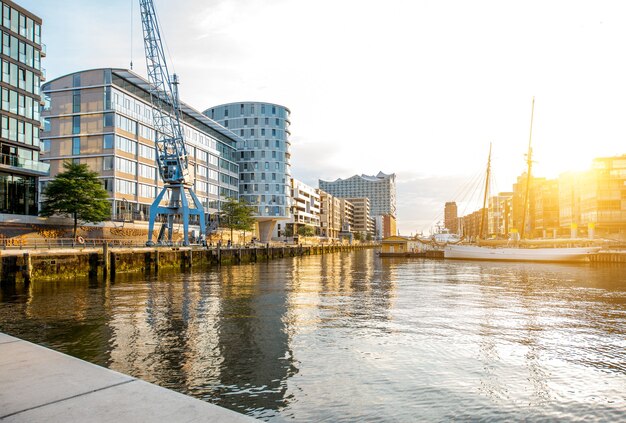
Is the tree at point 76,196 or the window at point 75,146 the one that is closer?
the tree at point 76,196

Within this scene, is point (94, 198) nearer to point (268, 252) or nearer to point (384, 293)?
point (268, 252)

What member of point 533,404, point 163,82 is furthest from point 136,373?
point 163,82

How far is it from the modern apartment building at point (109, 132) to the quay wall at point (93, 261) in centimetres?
1990

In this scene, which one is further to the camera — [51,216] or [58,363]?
[51,216]

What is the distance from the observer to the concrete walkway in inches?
204

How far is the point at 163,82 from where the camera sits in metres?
75.5

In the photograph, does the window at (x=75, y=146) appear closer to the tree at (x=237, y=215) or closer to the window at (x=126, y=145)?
the window at (x=126, y=145)

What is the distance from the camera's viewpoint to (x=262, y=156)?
423 ft

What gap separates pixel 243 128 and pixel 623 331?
120m

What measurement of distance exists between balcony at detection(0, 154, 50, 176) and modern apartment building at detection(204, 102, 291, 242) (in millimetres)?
68932

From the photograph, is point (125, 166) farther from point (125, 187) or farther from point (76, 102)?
point (76, 102)

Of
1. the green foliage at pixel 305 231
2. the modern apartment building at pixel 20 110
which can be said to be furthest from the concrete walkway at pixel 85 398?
the green foliage at pixel 305 231

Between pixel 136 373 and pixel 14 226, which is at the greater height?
pixel 14 226

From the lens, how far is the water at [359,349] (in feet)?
32.8
